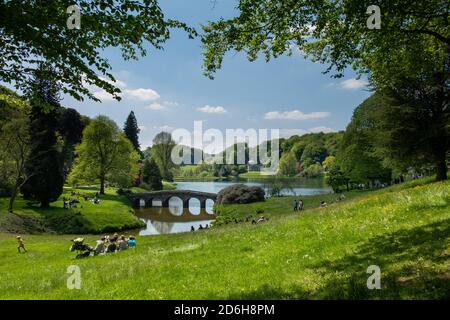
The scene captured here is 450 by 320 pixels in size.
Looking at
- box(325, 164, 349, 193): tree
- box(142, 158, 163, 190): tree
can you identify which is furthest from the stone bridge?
box(325, 164, 349, 193): tree

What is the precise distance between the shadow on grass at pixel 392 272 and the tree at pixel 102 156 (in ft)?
241

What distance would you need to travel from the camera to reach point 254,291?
8.91 metres

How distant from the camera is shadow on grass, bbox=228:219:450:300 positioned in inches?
291

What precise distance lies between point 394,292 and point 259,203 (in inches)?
2294

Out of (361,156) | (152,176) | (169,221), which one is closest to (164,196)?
(169,221)

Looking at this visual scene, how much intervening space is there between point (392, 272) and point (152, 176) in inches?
3993

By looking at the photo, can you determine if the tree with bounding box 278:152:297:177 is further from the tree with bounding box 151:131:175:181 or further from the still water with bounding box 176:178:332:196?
the tree with bounding box 151:131:175:181

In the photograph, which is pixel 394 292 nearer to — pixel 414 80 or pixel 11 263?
pixel 11 263

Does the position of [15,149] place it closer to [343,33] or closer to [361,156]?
[343,33]

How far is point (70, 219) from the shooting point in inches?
1932

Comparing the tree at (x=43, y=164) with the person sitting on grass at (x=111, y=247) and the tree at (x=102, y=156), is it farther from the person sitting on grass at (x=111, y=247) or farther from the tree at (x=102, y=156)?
the person sitting on grass at (x=111, y=247)
